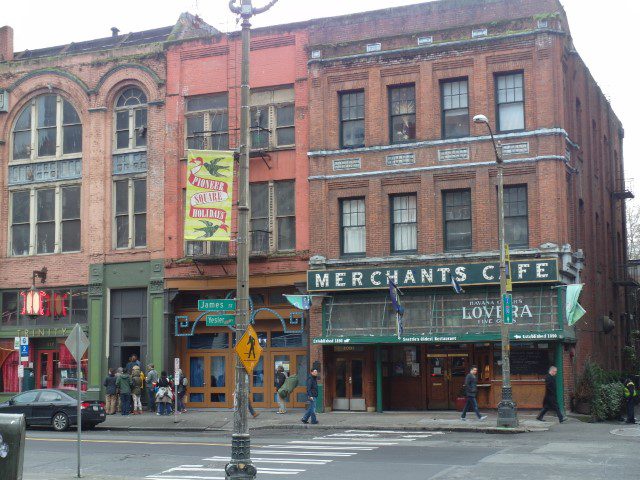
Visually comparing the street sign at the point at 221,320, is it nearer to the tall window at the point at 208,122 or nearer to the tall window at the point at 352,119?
the tall window at the point at 208,122

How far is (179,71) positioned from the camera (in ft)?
123

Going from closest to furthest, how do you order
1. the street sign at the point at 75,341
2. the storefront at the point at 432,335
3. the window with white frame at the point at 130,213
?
1. the street sign at the point at 75,341
2. the storefront at the point at 432,335
3. the window with white frame at the point at 130,213

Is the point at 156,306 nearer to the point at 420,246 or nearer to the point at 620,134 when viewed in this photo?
the point at 420,246

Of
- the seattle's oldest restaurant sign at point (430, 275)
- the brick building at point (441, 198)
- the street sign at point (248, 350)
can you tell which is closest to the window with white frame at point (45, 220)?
A: the brick building at point (441, 198)

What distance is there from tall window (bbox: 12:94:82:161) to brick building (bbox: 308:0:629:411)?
1089 cm

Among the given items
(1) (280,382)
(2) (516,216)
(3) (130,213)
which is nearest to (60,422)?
(1) (280,382)

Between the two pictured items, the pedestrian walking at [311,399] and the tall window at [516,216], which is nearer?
the pedestrian walking at [311,399]

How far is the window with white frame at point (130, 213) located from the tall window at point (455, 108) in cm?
1227

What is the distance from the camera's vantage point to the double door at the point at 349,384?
33.9m

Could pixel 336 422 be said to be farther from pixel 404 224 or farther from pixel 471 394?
pixel 404 224

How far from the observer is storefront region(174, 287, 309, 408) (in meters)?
35.3

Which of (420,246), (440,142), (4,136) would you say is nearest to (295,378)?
(420,246)

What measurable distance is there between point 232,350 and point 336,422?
7.48m

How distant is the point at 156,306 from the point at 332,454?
16762 millimetres
